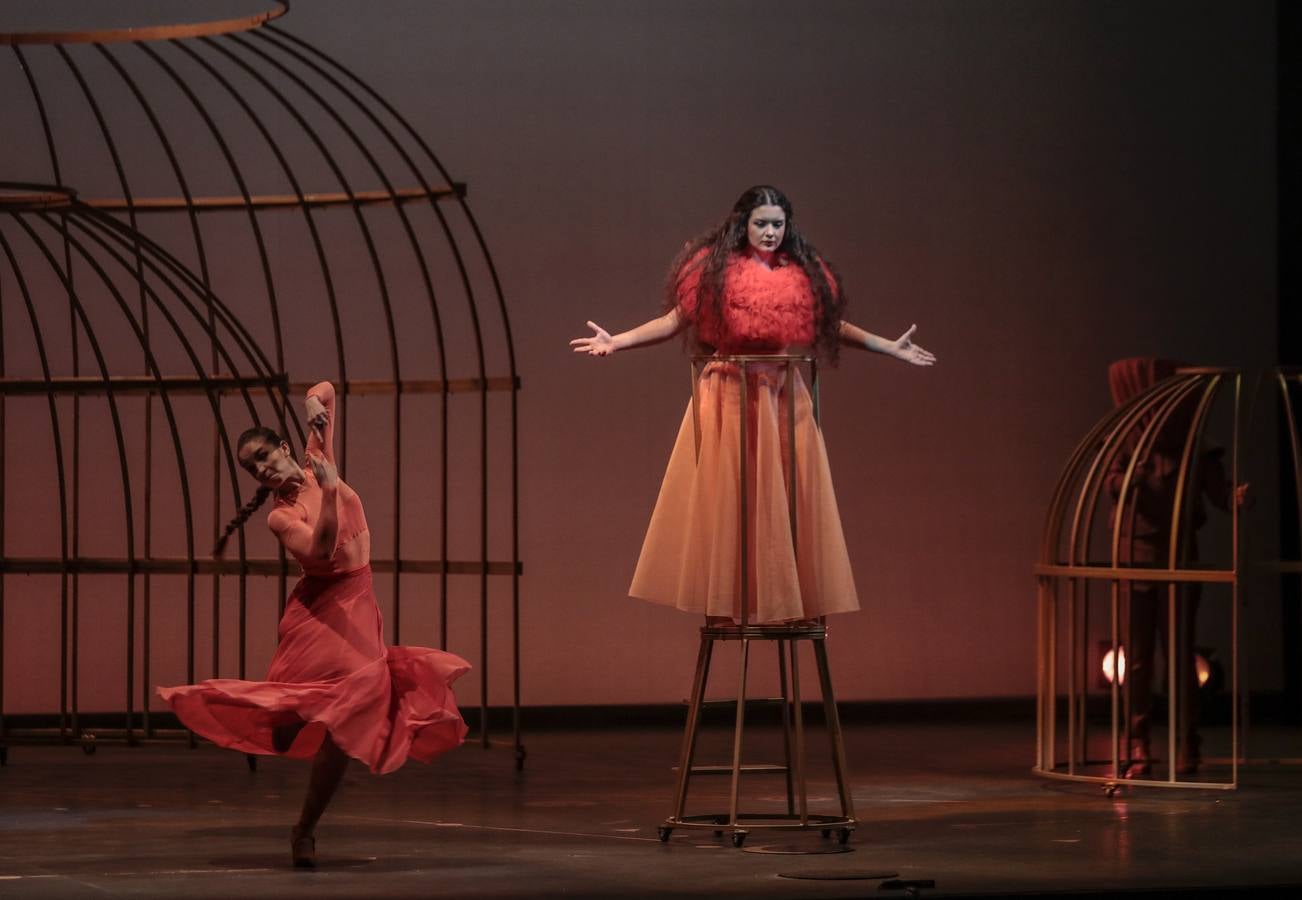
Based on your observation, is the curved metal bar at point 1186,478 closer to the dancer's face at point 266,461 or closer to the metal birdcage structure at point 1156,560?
the metal birdcage structure at point 1156,560

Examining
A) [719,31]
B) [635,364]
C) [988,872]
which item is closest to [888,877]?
[988,872]

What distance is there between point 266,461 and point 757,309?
4.33 feet

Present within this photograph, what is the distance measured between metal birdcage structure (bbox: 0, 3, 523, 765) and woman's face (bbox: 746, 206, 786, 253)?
274cm

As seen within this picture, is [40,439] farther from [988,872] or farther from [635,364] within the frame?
[988,872]

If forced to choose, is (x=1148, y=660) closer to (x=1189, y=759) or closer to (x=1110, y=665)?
(x=1189, y=759)

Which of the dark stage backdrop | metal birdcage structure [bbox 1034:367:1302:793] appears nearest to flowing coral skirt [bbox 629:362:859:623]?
metal birdcage structure [bbox 1034:367:1302:793]

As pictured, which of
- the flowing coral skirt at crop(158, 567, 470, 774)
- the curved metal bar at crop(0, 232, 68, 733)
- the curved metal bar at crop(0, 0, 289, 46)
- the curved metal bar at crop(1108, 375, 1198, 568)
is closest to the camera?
the flowing coral skirt at crop(158, 567, 470, 774)

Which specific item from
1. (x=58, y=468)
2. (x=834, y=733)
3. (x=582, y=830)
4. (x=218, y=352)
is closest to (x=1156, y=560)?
(x=834, y=733)

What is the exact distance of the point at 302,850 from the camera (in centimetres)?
516

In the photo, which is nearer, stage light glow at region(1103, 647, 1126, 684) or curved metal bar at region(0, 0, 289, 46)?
curved metal bar at region(0, 0, 289, 46)

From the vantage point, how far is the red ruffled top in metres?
5.45

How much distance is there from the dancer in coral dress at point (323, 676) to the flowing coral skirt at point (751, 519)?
64 cm

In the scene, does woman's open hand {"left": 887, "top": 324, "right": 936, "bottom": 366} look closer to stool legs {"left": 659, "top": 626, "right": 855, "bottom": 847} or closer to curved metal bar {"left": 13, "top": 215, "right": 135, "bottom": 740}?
stool legs {"left": 659, "top": 626, "right": 855, "bottom": 847}

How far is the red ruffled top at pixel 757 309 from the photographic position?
5.45m
